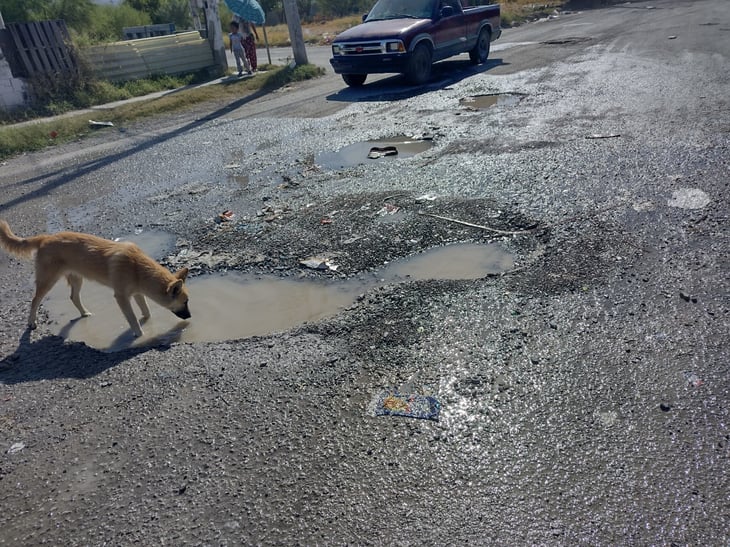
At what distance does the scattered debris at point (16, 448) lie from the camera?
3.08 meters

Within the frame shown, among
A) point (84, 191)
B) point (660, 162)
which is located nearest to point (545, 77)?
point (660, 162)

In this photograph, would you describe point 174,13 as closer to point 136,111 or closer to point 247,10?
point 247,10

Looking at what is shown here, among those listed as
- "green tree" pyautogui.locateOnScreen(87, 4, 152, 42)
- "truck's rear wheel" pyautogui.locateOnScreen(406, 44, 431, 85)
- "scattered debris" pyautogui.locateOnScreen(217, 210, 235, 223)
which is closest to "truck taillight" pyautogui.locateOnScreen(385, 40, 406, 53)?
"truck's rear wheel" pyautogui.locateOnScreen(406, 44, 431, 85)

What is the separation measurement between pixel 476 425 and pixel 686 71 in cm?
1111

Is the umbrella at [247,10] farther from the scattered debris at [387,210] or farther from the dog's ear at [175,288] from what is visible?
the dog's ear at [175,288]

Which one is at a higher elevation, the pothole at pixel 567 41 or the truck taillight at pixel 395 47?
the truck taillight at pixel 395 47

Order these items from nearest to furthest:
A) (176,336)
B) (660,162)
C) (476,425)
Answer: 1. (476,425)
2. (176,336)
3. (660,162)

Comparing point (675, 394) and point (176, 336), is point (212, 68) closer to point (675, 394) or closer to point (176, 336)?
point (176, 336)

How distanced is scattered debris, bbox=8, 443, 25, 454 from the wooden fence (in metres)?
12.9

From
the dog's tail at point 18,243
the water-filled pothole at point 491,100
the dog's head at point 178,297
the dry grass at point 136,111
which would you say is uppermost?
the dog's tail at point 18,243

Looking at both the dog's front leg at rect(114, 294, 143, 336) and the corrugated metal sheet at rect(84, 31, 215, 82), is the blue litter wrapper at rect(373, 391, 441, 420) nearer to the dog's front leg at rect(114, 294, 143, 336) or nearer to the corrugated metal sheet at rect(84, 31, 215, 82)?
the dog's front leg at rect(114, 294, 143, 336)

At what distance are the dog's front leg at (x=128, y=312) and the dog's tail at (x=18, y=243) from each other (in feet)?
2.80

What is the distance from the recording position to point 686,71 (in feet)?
36.2

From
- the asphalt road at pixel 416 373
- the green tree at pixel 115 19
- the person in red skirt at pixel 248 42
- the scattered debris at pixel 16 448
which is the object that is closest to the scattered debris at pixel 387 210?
the asphalt road at pixel 416 373
